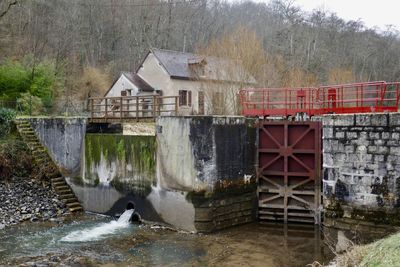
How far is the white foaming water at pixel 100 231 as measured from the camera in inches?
521

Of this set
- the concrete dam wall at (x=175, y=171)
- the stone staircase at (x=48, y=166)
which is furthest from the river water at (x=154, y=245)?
the stone staircase at (x=48, y=166)

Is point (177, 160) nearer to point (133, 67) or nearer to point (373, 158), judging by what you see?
point (373, 158)

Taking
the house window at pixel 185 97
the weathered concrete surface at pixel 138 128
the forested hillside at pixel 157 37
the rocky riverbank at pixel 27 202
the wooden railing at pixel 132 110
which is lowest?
the rocky riverbank at pixel 27 202

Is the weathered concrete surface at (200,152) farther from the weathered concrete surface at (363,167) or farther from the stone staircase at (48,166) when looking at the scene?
the stone staircase at (48,166)

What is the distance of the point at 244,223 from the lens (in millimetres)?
15062

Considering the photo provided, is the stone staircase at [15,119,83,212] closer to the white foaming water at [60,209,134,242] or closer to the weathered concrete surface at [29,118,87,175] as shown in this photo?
the weathered concrete surface at [29,118,87,175]

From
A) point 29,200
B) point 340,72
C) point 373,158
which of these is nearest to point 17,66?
point 29,200

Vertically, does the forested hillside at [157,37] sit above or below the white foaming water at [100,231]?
above

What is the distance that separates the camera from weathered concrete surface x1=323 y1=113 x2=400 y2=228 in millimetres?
10656

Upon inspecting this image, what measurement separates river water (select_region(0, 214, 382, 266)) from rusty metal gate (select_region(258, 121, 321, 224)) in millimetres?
636

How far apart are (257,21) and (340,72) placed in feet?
55.6

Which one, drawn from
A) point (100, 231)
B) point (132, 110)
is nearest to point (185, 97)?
point (132, 110)

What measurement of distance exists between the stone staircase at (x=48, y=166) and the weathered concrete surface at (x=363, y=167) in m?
10.2

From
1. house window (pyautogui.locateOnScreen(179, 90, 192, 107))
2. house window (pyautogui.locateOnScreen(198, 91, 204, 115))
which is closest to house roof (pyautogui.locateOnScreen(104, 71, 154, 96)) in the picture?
house window (pyautogui.locateOnScreen(179, 90, 192, 107))
